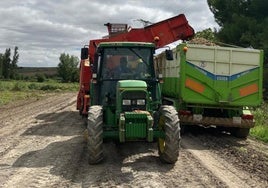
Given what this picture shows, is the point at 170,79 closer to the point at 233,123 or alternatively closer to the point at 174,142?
the point at 233,123

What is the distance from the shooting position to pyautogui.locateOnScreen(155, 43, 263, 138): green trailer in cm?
1345

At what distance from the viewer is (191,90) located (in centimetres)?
1349

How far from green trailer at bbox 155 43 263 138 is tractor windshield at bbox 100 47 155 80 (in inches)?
115

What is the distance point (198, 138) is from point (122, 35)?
15.7 feet

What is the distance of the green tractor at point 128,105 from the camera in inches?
355

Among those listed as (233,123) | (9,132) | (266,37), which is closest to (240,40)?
(266,37)

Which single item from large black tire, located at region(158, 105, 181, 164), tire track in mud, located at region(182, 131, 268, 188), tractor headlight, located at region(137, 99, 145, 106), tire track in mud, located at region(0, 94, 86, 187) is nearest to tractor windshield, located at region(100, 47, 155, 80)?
tractor headlight, located at region(137, 99, 145, 106)

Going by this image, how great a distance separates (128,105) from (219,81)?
4.84m

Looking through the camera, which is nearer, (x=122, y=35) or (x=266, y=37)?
(x=122, y=35)

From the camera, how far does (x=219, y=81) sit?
13500mm

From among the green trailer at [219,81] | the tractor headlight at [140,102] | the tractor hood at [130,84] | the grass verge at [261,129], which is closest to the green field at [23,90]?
the grass verge at [261,129]

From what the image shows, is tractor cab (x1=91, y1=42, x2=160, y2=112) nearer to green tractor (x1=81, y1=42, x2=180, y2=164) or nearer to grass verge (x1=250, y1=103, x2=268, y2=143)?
green tractor (x1=81, y1=42, x2=180, y2=164)

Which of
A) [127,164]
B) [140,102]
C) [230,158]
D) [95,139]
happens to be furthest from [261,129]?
[95,139]

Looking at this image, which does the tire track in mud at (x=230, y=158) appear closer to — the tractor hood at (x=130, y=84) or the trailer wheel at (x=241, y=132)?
the trailer wheel at (x=241, y=132)
